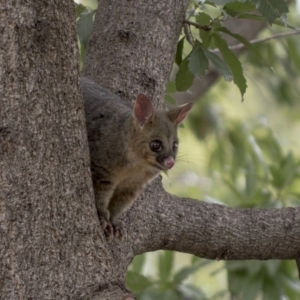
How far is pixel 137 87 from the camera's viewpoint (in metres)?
4.32

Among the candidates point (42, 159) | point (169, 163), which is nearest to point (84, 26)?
point (169, 163)

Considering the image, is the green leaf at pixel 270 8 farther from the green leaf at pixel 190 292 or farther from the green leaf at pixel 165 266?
the green leaf at pixel 165 266

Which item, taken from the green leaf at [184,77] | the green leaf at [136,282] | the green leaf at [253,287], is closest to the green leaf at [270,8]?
the green leaf at [184,77]

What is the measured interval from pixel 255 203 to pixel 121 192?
2.40 m

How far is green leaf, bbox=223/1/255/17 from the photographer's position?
14.2 feet

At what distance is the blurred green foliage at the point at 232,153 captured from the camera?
14.5 feet

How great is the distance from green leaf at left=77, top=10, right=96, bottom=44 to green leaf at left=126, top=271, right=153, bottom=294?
1463 millimetres

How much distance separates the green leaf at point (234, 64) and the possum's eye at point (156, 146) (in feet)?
1.92

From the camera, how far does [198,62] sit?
434 cm

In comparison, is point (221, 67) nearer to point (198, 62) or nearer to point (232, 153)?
point (198, 62)

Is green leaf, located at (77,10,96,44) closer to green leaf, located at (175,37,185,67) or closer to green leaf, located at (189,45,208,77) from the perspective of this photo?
green leaf, located at (175,37,185,67)

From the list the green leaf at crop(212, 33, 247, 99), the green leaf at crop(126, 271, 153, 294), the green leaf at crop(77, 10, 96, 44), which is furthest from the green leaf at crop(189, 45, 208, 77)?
the green leaf at crop(126, 271, 153, 294)

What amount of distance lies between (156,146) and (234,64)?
26.9 inches

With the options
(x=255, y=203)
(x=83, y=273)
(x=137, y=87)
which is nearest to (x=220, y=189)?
(x=255, y=203)
